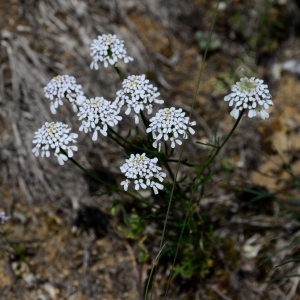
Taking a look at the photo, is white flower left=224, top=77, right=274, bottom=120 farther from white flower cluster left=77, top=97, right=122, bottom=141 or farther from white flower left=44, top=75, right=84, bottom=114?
white flower left=44, top=75, right=84, bottom=114

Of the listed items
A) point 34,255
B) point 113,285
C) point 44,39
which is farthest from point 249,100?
point 44,39

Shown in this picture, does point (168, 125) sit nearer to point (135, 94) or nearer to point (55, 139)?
point (135, 94)

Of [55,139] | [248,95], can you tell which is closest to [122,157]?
[55,139]

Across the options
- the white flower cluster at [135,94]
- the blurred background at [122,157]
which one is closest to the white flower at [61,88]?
the white flower cluster at [135,94]

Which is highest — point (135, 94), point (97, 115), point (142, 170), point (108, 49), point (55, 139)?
point (108, 49)

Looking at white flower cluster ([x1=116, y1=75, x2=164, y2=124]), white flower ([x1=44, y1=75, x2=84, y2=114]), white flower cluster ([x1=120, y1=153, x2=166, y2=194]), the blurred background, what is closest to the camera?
white flower cluster ([x1=120, y1=153, x2=166, y2=194])

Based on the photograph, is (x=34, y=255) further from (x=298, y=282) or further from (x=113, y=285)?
(x=298, y=282)

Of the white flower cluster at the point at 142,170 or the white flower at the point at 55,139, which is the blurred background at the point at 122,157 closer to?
the white flower cluster at the point at 142,170

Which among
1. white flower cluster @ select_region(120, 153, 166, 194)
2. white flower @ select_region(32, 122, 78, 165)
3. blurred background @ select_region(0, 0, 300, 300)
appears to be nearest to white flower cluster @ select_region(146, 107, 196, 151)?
white flower cluster @ select_region(120, 153, 166, 194)

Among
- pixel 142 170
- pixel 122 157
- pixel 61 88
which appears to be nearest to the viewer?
pixel 142 170
